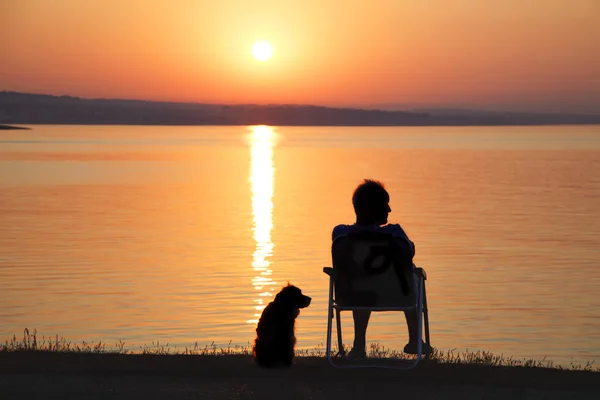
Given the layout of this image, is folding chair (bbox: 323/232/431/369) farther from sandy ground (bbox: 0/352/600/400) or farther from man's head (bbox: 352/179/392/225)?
sandy ground (bbox: 0/352/600/400)

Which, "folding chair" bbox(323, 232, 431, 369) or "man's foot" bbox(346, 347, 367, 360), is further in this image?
"man's foot" bbox(346, 347, 367, 360)

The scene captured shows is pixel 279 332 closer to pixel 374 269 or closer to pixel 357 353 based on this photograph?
pixel 357 353

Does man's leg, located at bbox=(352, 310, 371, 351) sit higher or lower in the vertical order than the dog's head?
lower

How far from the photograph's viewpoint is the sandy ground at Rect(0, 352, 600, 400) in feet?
20.3

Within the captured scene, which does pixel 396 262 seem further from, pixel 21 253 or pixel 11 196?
pixel 11 196

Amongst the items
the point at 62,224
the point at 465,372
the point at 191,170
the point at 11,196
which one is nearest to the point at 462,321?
the point at 465,372

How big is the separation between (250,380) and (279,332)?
542 millimetres

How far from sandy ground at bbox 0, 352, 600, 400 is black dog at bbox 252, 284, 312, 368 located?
0.09 metres

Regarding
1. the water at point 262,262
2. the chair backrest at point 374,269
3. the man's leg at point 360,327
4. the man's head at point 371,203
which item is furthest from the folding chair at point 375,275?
the water at point 262,262

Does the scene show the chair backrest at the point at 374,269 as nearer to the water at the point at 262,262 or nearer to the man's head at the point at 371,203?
the man's head at the point at 371,203

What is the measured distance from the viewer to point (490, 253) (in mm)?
19922

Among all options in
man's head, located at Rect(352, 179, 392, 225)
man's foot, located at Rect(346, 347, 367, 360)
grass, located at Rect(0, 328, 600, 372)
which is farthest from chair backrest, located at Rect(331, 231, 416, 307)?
grass, located at Rect(0, 328, 600, 372)

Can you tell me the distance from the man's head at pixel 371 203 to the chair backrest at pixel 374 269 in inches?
4.6

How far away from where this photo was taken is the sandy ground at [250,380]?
243 inches
